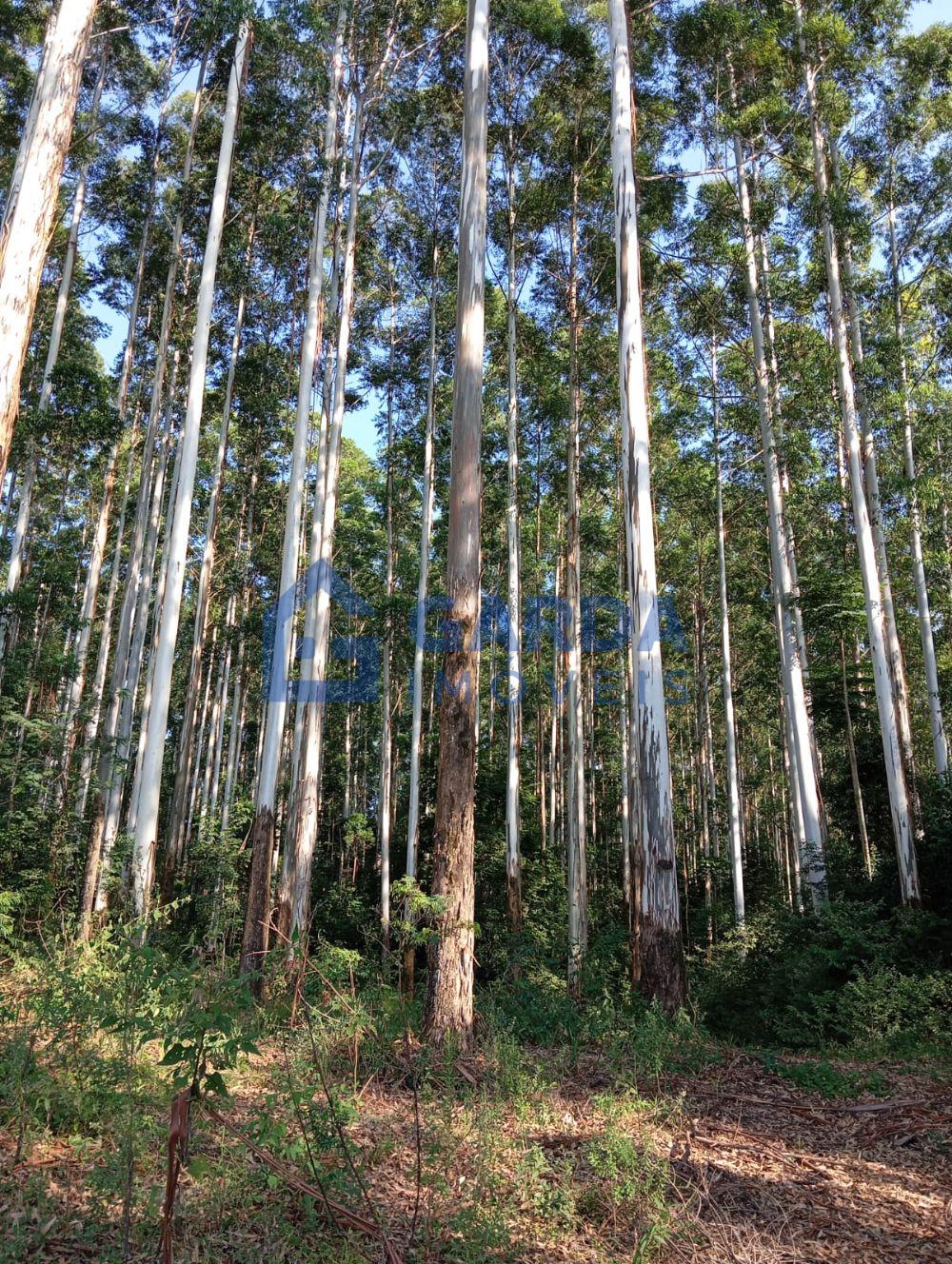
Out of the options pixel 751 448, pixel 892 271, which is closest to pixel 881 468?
pixel 751 448

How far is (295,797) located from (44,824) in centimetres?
489

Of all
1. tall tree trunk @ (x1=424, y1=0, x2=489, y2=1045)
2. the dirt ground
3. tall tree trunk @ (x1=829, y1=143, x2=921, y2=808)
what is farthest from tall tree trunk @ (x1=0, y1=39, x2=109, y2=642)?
tall tree trunk @ (x1=829, y1=143, x2=921, y2=808)

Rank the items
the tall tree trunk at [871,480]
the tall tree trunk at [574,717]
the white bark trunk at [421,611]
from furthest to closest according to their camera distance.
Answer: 1. the white bark trunk at [421,611]
2. the tall tree trunk at [574,717]
3. the tall tree trunk at [871,480]

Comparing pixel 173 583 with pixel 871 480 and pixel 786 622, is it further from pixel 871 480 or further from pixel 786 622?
pixel 871 480

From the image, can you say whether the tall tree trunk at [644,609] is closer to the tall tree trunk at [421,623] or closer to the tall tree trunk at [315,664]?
the tall tree trunk at [315,664]

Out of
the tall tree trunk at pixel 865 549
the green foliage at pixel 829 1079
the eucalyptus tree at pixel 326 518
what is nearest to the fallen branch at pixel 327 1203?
the green foliage at pixel 829 1079

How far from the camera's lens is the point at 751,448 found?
17.0 meters

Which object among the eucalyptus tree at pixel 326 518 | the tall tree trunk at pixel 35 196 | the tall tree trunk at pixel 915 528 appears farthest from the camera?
the tall tree trunk at pixel 915 528

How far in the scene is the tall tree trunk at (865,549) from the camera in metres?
9.41

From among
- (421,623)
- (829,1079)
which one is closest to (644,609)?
(829,1079)

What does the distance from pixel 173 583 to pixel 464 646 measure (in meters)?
5.26

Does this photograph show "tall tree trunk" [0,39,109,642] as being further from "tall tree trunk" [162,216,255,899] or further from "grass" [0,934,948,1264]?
"grass" [0,934,948,1264]

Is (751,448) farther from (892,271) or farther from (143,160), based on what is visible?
(143,160)

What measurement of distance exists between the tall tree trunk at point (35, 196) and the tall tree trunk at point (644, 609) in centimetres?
549
